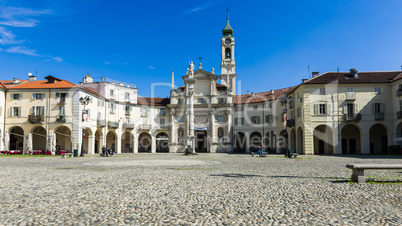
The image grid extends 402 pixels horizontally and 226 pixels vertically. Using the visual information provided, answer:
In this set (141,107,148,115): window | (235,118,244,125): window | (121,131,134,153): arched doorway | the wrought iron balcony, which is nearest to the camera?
the wrought iron balcony

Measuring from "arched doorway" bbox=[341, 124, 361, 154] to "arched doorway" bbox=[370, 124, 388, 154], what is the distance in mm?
2045

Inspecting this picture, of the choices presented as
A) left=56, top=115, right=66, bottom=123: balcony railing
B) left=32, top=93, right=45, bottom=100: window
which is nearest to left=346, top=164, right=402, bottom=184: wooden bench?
left=56, top=115, right=66, bottom=123: balcony railing

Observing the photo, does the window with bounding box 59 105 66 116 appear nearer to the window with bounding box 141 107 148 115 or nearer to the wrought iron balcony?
the window with bounding box 141 107 148 115

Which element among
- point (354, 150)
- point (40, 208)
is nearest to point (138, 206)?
point (40, 208)

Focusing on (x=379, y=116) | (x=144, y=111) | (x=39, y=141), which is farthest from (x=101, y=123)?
(x=379, y=116)

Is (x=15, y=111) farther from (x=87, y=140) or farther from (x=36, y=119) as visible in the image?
(x=87, y=140)

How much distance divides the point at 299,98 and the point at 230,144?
20.2 metres

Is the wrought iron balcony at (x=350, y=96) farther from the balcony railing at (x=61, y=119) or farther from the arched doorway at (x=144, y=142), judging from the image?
the balcony railing at (x=61, y=119)

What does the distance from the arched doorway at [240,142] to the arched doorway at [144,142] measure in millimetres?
18596

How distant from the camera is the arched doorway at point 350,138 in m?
46.1

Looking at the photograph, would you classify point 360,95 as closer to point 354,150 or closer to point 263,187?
point 354,150

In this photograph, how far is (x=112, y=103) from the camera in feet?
182

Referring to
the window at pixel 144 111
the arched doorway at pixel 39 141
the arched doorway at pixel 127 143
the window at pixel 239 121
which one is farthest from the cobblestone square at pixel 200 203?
the window at pixel 144 111

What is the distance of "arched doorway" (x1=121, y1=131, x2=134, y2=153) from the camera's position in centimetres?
6034
